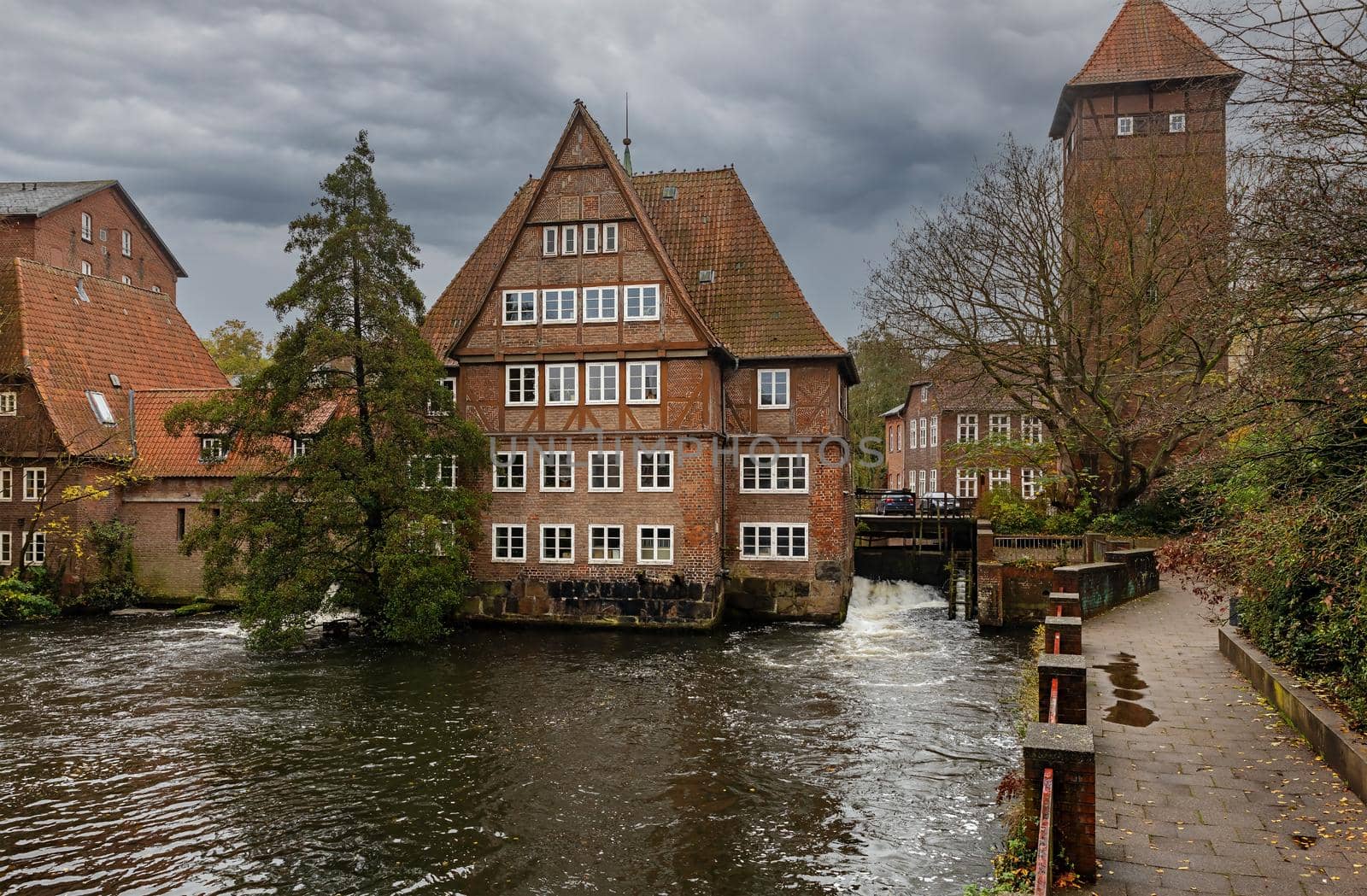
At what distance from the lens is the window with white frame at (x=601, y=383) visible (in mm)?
24984

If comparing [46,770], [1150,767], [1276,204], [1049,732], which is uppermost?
[1276,204]

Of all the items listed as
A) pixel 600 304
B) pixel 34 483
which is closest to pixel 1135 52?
pixel 600 304

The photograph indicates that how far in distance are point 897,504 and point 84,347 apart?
28.6 meters

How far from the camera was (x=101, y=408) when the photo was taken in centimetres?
3025

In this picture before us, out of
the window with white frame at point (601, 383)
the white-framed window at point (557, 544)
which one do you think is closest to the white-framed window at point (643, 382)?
the window with white frame at point (601, 383)

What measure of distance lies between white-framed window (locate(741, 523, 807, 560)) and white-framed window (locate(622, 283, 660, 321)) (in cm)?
622

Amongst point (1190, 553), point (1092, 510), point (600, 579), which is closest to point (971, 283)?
point (1092, 510)

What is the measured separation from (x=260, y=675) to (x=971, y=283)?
2138 cm

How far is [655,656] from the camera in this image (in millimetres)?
21203

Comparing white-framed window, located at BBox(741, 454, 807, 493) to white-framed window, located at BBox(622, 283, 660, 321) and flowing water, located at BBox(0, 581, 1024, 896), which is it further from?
flowing water, located at BBox(0, 581, 1024, 896)

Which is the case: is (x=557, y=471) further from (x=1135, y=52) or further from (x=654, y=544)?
(x=1135, y=52)

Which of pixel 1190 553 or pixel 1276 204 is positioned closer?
pixel 1276 204

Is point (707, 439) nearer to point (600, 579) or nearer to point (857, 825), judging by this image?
point (600, 579)

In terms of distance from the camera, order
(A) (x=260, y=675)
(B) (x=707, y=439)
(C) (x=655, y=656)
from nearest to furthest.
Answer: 1. (A) (x=260, y=675)
2. (C) (x=655, y=656)
3. (B) (x=707, y=439)
